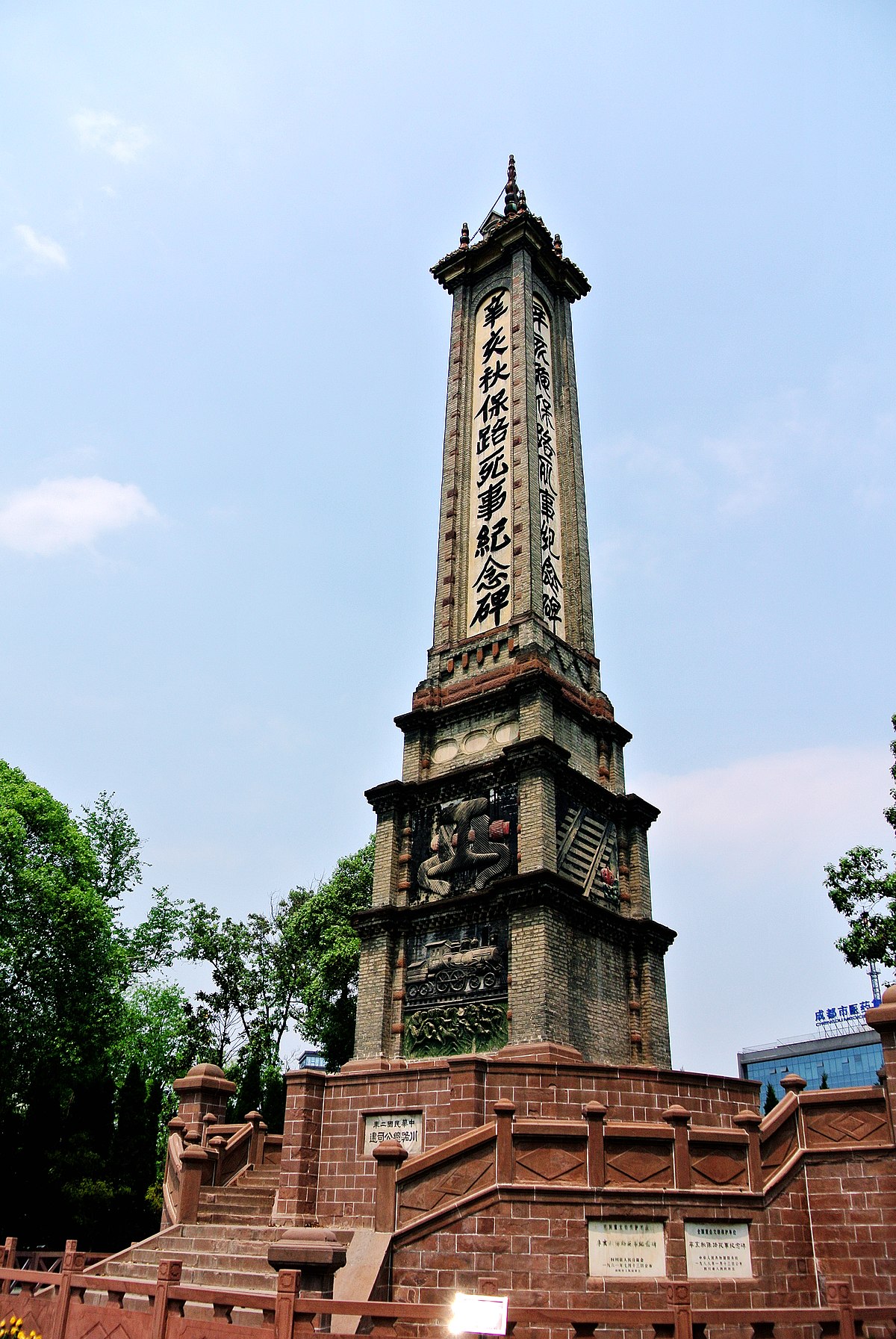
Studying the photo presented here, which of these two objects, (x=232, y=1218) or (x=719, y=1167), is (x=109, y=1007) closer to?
(x=232, y=1218)

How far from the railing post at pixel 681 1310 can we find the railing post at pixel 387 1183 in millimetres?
4109

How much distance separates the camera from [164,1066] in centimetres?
3191

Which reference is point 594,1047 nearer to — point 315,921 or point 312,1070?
point 312,1070

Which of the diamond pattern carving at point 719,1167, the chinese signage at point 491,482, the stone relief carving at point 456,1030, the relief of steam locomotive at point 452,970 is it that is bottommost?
the diamond pattern carving at point 719,1167

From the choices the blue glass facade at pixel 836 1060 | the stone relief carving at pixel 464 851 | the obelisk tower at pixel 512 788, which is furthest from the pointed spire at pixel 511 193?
the blue glass facade at pixel 836 1060

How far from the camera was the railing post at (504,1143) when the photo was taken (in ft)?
36.5

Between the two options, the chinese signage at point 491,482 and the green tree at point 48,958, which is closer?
the chinese signage at point 491,482

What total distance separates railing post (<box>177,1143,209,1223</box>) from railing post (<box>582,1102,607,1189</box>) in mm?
6737

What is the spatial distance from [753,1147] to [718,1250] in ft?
4.14

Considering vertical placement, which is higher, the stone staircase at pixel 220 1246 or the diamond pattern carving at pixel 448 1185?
the diamond pattern carving at pixel 448 1185

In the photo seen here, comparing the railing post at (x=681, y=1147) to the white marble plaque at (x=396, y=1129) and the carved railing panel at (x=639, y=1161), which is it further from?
the white marble plaque at (x=396, y=1129)

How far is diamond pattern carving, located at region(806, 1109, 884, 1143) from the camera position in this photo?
1241cm

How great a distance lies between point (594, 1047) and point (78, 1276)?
400 inches

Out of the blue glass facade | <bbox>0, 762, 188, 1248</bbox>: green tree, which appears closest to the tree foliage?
<bbox>0, 762, 188, 1248</bbox>: green tree
